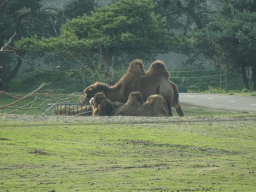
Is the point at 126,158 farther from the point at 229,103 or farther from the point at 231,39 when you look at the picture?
the point at 231,39

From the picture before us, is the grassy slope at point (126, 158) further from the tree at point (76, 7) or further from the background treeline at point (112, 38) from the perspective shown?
the tree at point (76, 7)

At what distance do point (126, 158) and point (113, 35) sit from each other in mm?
26153

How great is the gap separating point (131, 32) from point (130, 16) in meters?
1.23

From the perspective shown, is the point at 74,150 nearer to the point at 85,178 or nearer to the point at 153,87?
the point at 85,178

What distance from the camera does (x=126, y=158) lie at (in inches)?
231

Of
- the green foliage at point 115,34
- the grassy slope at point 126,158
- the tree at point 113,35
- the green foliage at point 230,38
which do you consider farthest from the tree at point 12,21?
the grassy slope at point 126,158

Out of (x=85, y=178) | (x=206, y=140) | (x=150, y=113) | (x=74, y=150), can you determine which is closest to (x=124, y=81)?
(x=150, y=113)

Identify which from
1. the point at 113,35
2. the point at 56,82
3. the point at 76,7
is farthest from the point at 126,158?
the point at 76,7

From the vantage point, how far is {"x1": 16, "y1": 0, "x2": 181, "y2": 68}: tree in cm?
3041

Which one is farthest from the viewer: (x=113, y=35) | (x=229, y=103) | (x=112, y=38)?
(x=113, y=35)

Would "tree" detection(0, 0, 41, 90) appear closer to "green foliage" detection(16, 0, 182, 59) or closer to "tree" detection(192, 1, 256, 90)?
"green foliage" detection(16, 0, 182, 59)

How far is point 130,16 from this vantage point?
32531 mm

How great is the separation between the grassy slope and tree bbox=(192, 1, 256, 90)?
74.2 feet

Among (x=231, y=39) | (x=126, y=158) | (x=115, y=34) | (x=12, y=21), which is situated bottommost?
(x=126, y=158)
